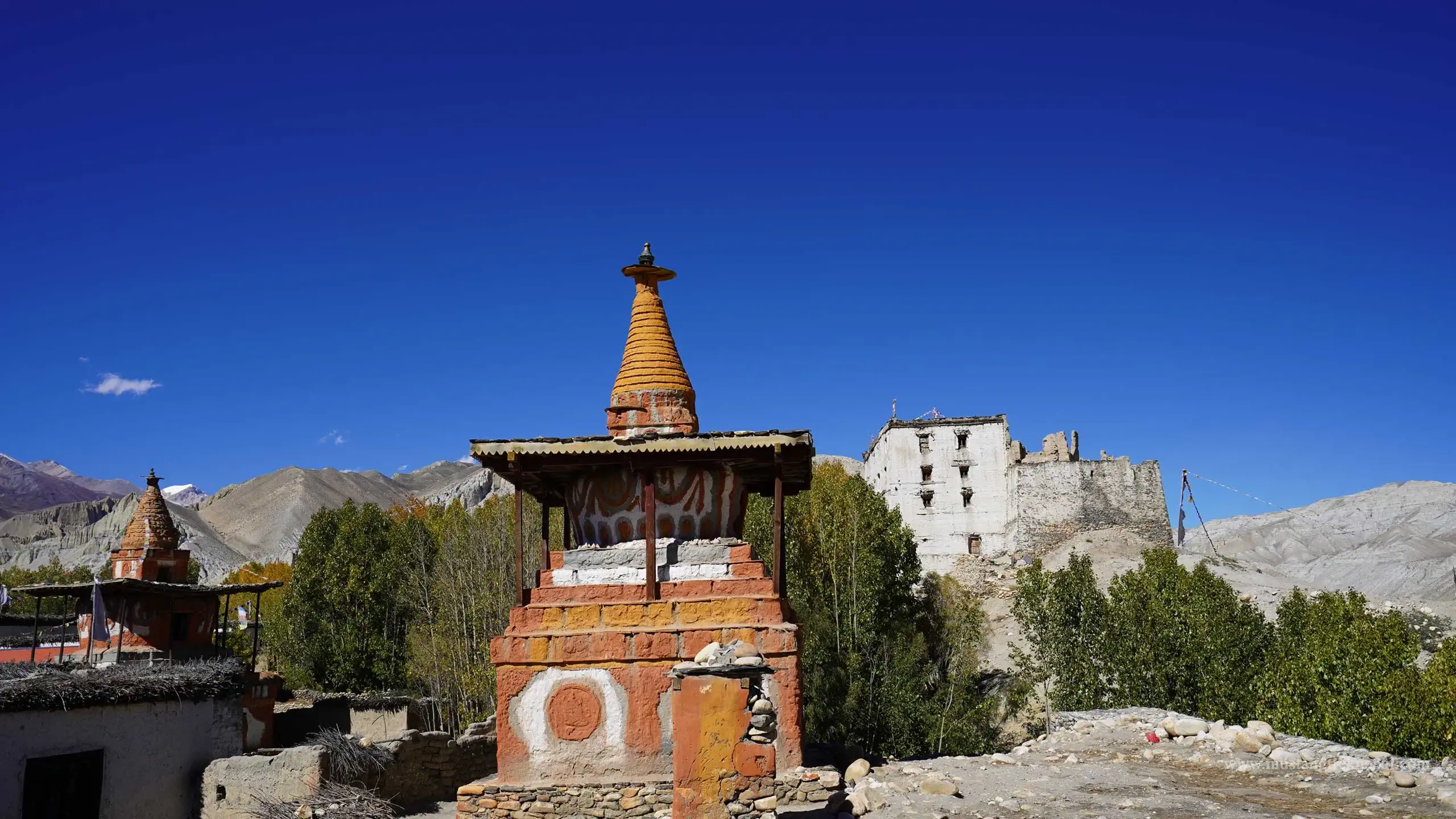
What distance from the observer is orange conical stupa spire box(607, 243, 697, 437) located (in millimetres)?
15492

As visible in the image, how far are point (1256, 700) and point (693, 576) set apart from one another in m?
16.1

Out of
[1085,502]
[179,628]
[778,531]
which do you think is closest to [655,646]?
[778,531]

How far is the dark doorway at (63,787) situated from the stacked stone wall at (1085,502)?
48.9 m

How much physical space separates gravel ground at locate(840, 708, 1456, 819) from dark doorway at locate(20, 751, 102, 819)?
43.9ft

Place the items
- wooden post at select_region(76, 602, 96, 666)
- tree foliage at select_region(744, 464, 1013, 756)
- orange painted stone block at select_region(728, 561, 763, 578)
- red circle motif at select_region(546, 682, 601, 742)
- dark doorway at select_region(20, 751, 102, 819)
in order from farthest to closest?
tree foliage at select_region(744, 464, 1013, 756) < wooden post at select_region(76, 602, 96, 666) < dark doorway at select_region(20, 751, 102, 819) < orange painted stone block at select_region(728, 561, 763, 578) < red circle motif at select_region(546, 682, 601, 742)

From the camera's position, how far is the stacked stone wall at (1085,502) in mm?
56344

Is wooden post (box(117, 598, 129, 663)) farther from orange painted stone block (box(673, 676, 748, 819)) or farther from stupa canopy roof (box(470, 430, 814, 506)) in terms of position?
orange painted stone block (box(673, 676, 748, 819))

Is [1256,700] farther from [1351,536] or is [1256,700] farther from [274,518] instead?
[274,518]

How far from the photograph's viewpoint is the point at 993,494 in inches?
2243

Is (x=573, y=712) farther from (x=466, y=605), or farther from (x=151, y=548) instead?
(x=466, y=605)

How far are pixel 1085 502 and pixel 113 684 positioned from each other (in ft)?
171

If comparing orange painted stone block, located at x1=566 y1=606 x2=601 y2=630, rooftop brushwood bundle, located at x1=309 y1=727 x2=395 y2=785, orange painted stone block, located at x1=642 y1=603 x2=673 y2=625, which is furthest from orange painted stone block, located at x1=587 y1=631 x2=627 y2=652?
rooftop brushwood bundle, located at x1=309 y1=727 x2=395 y2=785

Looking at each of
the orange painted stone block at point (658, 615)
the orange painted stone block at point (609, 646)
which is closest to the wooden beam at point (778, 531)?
the orange painted stone block at point (658, 615)

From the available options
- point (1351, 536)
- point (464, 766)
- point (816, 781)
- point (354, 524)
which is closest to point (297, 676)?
point (354, 524)
